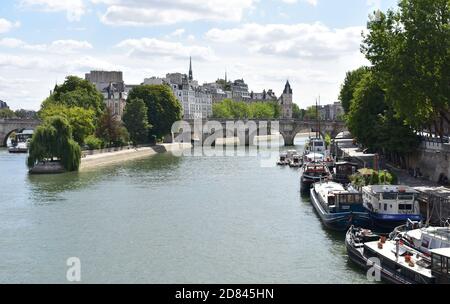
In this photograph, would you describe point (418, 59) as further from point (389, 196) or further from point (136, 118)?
point (136, 118)

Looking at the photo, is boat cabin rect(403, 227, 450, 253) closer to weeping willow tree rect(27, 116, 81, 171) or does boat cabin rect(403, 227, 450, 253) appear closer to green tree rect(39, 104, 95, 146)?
weeping willow tree rect(27, 116, 81, 171)

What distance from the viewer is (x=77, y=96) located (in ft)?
308

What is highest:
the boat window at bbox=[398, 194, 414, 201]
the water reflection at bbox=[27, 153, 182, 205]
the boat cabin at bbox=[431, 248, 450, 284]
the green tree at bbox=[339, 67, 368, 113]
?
the green tree at bbox=[339, 67, 368, 113]

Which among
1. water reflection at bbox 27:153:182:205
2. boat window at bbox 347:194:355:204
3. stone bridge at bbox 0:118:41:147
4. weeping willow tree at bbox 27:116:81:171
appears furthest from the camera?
stone bridge at bbox 0:118:41:147

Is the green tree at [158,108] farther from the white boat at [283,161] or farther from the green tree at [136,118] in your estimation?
the white boat at [283,161]

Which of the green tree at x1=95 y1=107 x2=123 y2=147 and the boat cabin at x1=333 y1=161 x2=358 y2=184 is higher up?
the green tree at x1=95 y1=107 x2=123 y2=147

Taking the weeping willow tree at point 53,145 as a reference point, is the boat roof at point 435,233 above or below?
below

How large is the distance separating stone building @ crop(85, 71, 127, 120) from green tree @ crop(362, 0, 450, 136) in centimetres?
10003

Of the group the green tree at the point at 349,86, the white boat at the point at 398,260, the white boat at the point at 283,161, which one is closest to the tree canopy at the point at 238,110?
the green tree at the point at 349,86

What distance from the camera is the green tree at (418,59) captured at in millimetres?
42500

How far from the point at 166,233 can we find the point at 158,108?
72075mm

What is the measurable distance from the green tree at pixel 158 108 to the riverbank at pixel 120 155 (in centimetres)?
268

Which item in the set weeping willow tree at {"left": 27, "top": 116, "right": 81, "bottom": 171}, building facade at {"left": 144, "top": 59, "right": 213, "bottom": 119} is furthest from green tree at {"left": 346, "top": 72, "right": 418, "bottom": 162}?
building facade at {"left": 144, "top": 59, "right": 213, "bottom": 119}

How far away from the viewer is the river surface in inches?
1086
